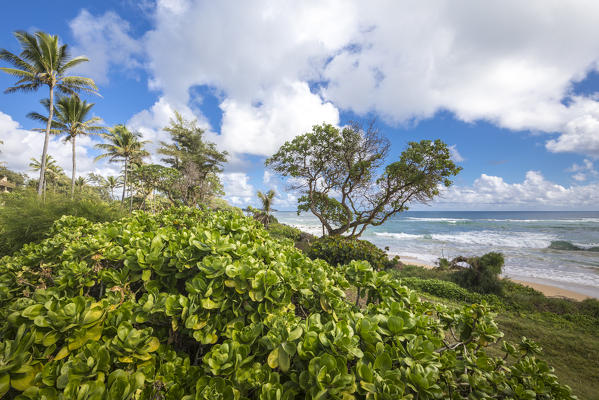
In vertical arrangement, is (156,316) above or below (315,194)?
below

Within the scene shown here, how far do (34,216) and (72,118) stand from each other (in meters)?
22.1

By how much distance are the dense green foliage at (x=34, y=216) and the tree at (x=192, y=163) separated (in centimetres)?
Result: 1455

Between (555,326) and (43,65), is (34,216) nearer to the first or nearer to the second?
(555,326)

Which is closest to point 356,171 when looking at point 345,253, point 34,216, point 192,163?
point 345,253

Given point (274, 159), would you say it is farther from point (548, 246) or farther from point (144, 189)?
point (548, 246)

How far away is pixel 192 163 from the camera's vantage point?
20.9m

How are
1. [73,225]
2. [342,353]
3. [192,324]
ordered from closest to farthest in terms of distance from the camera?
[342,353], [192,324], [73,225]

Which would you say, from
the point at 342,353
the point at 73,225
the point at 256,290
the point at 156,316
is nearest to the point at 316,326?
the point at 342,353

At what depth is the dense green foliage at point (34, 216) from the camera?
190 inches

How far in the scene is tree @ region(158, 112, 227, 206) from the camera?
814 inches

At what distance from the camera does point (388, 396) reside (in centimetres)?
78

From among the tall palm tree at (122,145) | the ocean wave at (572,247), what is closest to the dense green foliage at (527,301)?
the ocean wave at (572,247)

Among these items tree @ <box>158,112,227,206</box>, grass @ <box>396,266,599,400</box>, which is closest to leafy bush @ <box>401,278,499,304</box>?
grass @ <box>396,266,599,400</box>

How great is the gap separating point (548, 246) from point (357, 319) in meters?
30.9
